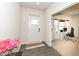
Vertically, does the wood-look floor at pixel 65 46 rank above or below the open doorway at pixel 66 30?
below

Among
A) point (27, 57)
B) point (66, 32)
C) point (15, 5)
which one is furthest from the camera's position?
point (66, 32)

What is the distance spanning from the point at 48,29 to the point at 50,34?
9 cm

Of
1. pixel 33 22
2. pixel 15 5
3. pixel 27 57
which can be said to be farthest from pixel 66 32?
pixel 15 5

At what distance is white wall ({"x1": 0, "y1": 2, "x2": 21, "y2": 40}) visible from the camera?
130 cm

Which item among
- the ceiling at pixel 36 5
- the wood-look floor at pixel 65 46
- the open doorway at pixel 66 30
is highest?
the ceiling at pixel 36 5

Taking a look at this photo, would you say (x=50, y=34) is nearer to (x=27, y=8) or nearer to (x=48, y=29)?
(x=48, y=29)

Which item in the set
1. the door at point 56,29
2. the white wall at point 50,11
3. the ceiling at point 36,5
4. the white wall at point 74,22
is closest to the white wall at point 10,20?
the ceiling at point 36,5

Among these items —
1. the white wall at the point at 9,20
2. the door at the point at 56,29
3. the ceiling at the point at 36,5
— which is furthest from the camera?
the door at the point at 56,29

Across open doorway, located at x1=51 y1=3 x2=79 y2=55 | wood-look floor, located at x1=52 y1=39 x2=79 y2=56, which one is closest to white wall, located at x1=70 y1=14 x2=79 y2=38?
open doorway, located at x1=51 y1=3 x2=79 y2=55

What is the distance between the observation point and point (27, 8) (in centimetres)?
149

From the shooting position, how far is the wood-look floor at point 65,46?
4.76 ft

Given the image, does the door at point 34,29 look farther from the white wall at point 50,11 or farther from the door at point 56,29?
the door at point 56,29

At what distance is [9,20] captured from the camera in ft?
4.58

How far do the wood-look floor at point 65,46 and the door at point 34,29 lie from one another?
0.29 m
